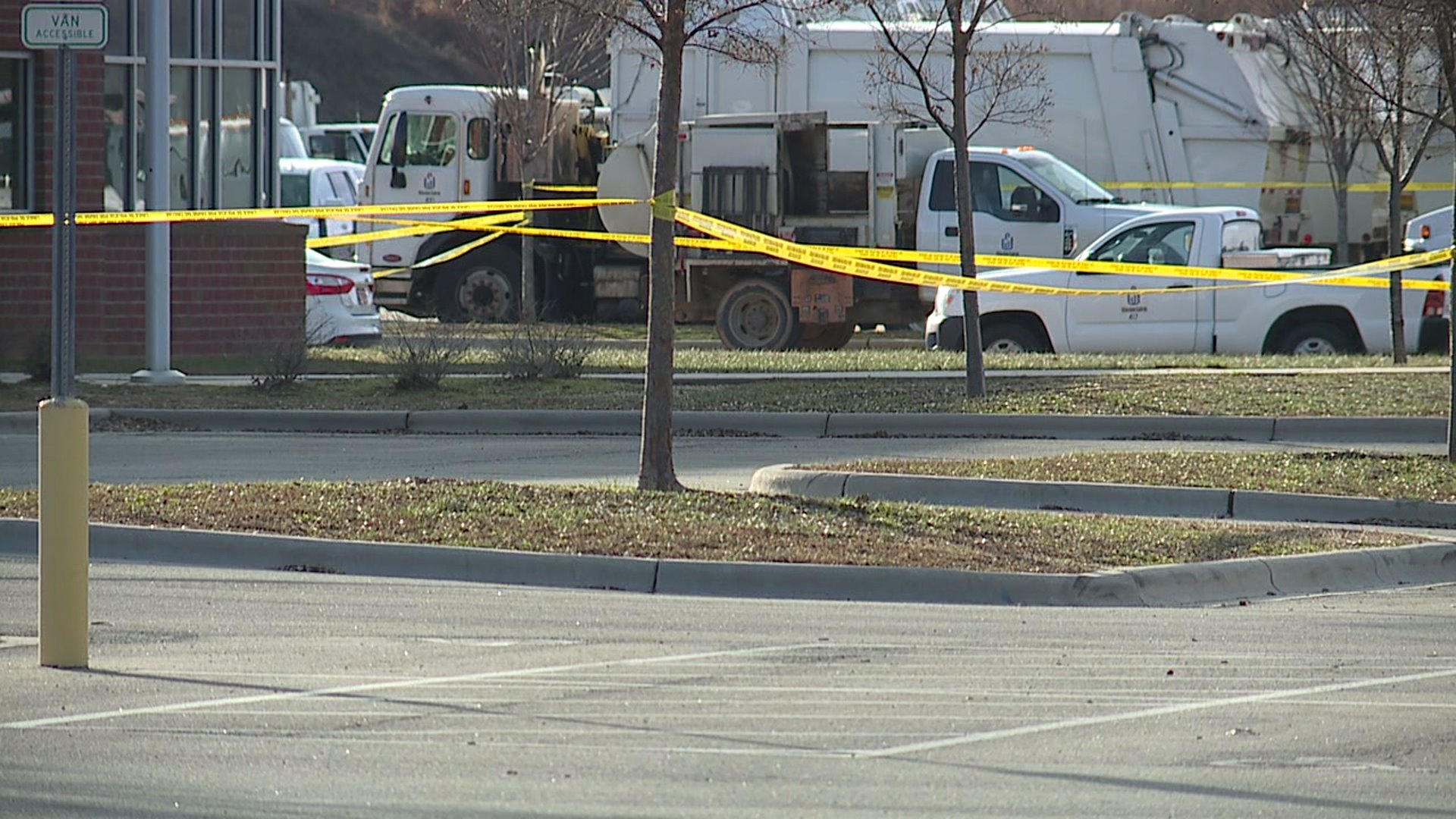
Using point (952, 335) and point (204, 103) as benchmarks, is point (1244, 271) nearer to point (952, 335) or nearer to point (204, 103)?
point (952, 335)

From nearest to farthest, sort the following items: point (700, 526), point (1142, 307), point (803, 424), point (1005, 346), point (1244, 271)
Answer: point (700, 526) < point (803, 424) < point (1244, 271) < point (1142, 307) < point (1005, 346)

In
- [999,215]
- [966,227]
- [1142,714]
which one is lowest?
[1142,714]

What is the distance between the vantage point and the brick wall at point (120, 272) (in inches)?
806

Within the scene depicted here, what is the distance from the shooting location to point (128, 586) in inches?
364

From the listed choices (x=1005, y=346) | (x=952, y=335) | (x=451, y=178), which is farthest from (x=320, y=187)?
(x=1005, y=346)

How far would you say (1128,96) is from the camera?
27.8 metres

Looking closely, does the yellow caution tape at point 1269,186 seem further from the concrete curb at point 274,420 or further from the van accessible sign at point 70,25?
the van accessible sign at point 70,25

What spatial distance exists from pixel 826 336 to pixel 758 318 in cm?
103

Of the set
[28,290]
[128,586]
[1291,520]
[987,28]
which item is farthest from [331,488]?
[987,28]

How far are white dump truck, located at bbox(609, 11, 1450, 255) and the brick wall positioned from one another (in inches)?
291

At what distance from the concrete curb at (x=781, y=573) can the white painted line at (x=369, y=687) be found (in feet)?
4.34

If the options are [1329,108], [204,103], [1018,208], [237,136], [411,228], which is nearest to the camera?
[204,103]

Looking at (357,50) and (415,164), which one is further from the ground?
(357,50)

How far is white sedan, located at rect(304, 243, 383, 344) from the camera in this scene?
2305 centimetres
